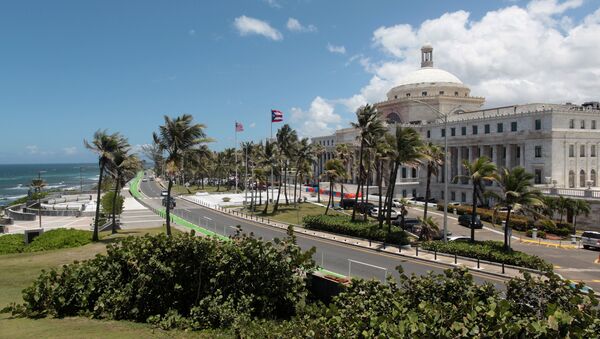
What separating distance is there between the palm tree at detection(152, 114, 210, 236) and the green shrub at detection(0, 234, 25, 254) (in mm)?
11413

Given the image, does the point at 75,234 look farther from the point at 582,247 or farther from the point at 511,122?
the point at 511,122

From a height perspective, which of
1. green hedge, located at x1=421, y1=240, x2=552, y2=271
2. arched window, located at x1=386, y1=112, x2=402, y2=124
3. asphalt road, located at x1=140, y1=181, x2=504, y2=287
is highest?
arched window, located at x1=386, y1=112, x2=402, y2=124

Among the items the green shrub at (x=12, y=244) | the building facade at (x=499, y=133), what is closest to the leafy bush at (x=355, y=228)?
the building facade at (x=499, y=133)

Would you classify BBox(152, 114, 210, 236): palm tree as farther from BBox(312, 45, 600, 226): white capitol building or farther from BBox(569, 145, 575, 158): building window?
BBox(569, 145, 575, 158): building window

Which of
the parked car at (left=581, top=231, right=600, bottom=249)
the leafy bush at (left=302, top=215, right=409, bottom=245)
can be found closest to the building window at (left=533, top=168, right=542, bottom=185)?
the parked car at (left=581, top=231, right=600, bottom=249)

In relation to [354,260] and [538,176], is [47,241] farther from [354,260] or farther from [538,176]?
[538,176]

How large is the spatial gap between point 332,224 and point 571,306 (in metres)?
32.2

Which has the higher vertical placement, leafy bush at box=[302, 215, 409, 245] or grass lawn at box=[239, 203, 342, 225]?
leafy bush at box=[302, 215, 409, 245]

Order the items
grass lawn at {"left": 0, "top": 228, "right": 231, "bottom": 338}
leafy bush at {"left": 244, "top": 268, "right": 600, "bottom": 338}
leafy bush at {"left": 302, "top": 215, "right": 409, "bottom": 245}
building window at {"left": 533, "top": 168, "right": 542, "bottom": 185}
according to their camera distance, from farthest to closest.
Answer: building window at {"left": 533, "top": 168, "right": 542, "bottom": 185} → leafy bush at {"left": 302, "top": 215, "right": 409, "bottom": 245} → grass lawn at {"left": 0, "top": 228, "right": 231, "bottom": 338} → leafy bush at {"left": 244, "top": 268, "right": 600, "bottom": 338}

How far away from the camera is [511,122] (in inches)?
2621

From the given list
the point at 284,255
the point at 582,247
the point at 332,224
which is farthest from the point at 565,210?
the point at 284,255

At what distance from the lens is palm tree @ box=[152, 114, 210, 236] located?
103ft

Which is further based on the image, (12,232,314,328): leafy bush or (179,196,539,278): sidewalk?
(179,196,539,278): sidewalk

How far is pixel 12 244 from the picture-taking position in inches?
1264
